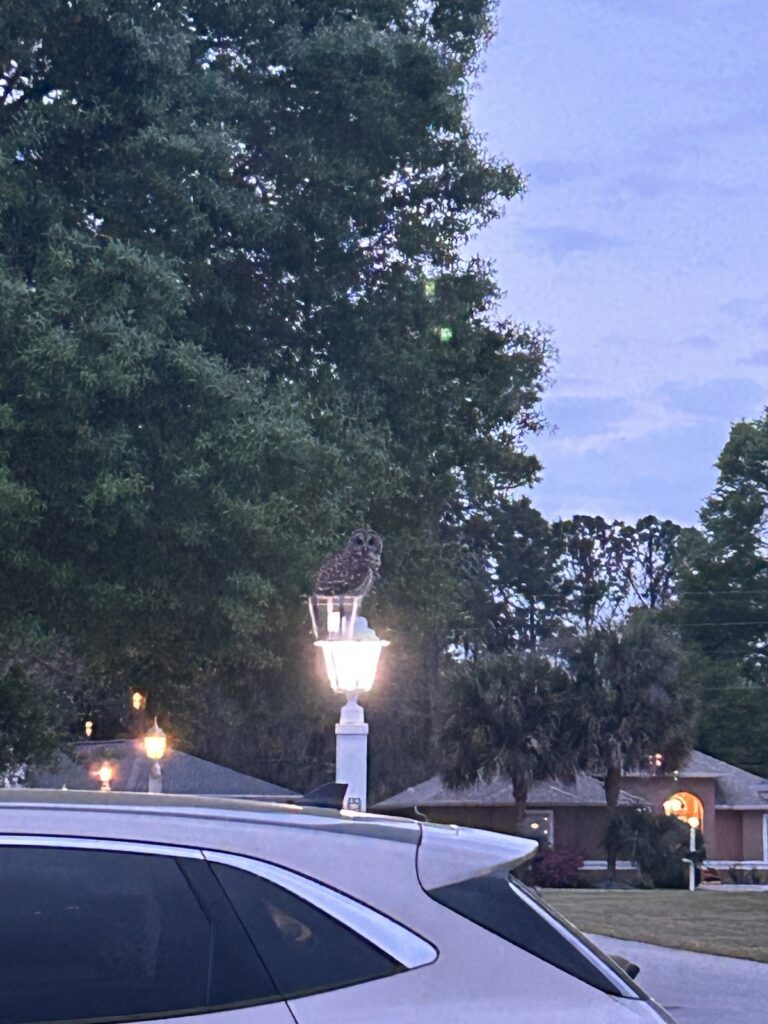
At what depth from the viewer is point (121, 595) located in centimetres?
1513

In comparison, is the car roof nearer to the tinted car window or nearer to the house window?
the tinted car window

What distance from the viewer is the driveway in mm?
11102

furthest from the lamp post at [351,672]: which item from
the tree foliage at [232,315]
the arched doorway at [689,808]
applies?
the arched doorway at [689,808]

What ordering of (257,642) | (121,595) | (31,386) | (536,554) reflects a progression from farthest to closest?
(536,554)
(257,642)
(121,595)
(31,386)

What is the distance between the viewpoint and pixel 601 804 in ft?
156

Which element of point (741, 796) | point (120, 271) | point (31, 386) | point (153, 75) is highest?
point (153, 75)

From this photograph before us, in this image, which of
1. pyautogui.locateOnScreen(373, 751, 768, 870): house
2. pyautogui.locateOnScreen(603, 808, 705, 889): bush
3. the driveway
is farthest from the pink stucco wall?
the driveway

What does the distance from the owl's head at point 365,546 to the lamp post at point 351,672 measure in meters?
0.44

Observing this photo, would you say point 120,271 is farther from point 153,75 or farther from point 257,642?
point 257,642

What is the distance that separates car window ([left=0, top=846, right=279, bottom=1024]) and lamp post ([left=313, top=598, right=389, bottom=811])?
10269 mm

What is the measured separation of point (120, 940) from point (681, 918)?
21167mm

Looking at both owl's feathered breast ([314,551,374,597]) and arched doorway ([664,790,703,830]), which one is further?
arched doorway ([664,790,703,830])

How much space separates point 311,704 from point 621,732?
22.3m

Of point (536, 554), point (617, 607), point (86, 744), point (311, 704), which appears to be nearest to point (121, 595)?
point (311, 704)
